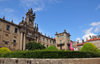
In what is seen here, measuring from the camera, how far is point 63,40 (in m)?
49.3

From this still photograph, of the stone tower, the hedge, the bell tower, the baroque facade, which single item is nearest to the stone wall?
the hedge

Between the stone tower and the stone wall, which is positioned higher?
the stone tower

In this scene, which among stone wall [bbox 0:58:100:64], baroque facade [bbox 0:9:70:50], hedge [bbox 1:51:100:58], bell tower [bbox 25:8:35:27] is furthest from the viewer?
bell tower [bbox 25:8:35:27]

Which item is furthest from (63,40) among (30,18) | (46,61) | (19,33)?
(46,61)

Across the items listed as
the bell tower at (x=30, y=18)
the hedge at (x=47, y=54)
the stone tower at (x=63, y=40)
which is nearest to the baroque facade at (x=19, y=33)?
the bell tower at (x=30, y=18)

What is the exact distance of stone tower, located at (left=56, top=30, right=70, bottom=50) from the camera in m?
48.2

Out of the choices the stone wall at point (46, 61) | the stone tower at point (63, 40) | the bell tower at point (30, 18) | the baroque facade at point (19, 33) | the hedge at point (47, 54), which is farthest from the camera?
the stone tower at point (63, 40)

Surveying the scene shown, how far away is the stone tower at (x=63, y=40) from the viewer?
48.2 meters

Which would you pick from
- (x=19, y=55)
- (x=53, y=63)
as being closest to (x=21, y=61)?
(x=19, y=55)

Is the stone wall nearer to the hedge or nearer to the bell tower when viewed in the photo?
the hedge

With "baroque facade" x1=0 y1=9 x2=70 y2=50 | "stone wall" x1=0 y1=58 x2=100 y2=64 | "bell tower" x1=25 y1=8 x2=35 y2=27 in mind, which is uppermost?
"bell tower" x1=25 y1=8 x2=35 y2=27

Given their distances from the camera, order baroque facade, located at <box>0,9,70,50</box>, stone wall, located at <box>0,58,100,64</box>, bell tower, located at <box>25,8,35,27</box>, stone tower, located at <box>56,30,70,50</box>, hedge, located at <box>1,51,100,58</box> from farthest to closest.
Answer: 1. stone tower, located at <box>56,30,70,50</box>
2. bell tower, located at <box>25,8,35,27</box>
3. baroque facade, located at <box>0,9,70,50</box>
4. hedge, located at <box>1,51,100,58</box>
5. stone wall, located at <box>0,58,100,64</box>

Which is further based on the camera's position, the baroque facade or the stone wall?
the baroque facade

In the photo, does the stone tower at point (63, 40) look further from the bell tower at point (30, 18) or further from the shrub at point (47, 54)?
the shrub at point (47, 54)
